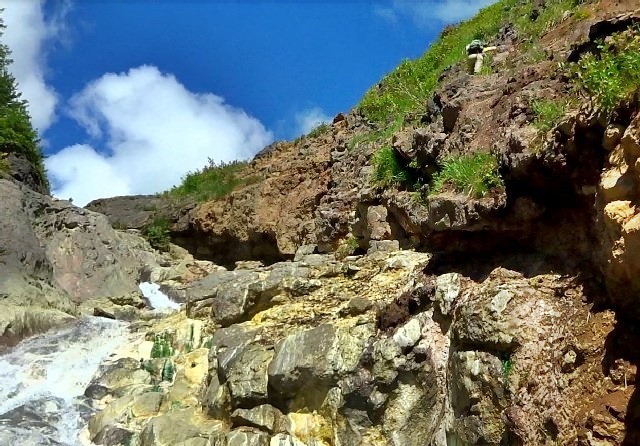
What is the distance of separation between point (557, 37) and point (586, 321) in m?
8.05

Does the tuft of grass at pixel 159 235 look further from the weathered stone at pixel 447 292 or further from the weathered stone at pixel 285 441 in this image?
the weathered stone at pixel 447 292

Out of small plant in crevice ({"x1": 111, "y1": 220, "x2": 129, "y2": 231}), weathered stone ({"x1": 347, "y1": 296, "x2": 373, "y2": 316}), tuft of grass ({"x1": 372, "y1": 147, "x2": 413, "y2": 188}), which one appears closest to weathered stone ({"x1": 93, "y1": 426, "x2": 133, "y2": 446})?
weathered stone ({"x1": 347, "y1": 296, "x2": 373, "y2": 316})

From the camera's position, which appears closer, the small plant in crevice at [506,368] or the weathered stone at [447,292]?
the small plant in crevice at [506,368]

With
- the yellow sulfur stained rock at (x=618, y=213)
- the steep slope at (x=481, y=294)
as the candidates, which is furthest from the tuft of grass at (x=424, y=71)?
the yellow sulfur stained rock at (x=618, y=213)

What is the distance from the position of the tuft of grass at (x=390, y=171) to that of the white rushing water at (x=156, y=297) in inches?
327

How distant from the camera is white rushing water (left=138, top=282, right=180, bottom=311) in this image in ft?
63.2

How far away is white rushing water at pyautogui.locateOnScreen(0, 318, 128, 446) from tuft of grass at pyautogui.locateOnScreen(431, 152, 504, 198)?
700 cm

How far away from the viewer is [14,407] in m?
11.0

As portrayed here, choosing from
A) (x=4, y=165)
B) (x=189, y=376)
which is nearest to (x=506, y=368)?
(x=189, y=376)

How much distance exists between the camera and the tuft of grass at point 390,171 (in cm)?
1285

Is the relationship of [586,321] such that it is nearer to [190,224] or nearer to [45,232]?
[45,232]

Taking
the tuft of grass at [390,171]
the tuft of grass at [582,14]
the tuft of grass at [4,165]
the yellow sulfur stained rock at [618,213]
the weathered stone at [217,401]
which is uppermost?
the tuft of grass at [4,165]

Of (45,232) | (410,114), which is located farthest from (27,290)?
(410,114)

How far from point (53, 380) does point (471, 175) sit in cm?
906
